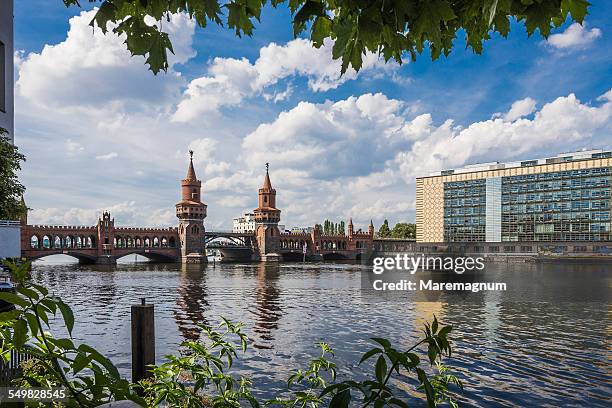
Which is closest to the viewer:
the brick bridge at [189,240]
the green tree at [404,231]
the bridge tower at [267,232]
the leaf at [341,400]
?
the leaf at [341,400]

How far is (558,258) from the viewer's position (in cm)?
10644

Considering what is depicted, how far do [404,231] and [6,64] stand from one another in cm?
15249

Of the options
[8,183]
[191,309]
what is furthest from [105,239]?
[8,183]

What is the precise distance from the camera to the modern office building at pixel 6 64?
24719mm

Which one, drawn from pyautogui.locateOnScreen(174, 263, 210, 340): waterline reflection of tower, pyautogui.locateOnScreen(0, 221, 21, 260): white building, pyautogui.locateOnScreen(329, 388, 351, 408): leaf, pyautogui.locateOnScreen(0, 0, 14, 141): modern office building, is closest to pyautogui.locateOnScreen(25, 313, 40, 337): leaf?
pyautogui.locateOnScreen(329, 388, 351, 408): leaf

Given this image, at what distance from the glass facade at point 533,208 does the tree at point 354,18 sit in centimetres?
12357

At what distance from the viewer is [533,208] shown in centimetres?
11581

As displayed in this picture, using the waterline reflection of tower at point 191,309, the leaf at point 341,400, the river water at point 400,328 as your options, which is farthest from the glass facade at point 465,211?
the leaf at point 341,400

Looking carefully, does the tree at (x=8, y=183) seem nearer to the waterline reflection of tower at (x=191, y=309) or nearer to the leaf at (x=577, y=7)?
the waterline reflection of tower at (x=191, y=309)

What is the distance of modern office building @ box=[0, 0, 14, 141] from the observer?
24719mm

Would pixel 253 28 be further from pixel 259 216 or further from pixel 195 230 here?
pixel 259 216

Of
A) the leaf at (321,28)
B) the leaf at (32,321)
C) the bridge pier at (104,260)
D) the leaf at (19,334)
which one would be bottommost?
the bridge pier at (104,260)

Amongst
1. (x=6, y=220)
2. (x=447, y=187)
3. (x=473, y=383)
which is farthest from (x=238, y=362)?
(x=447, y=187)

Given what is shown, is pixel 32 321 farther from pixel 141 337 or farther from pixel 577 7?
pixel 141 337
